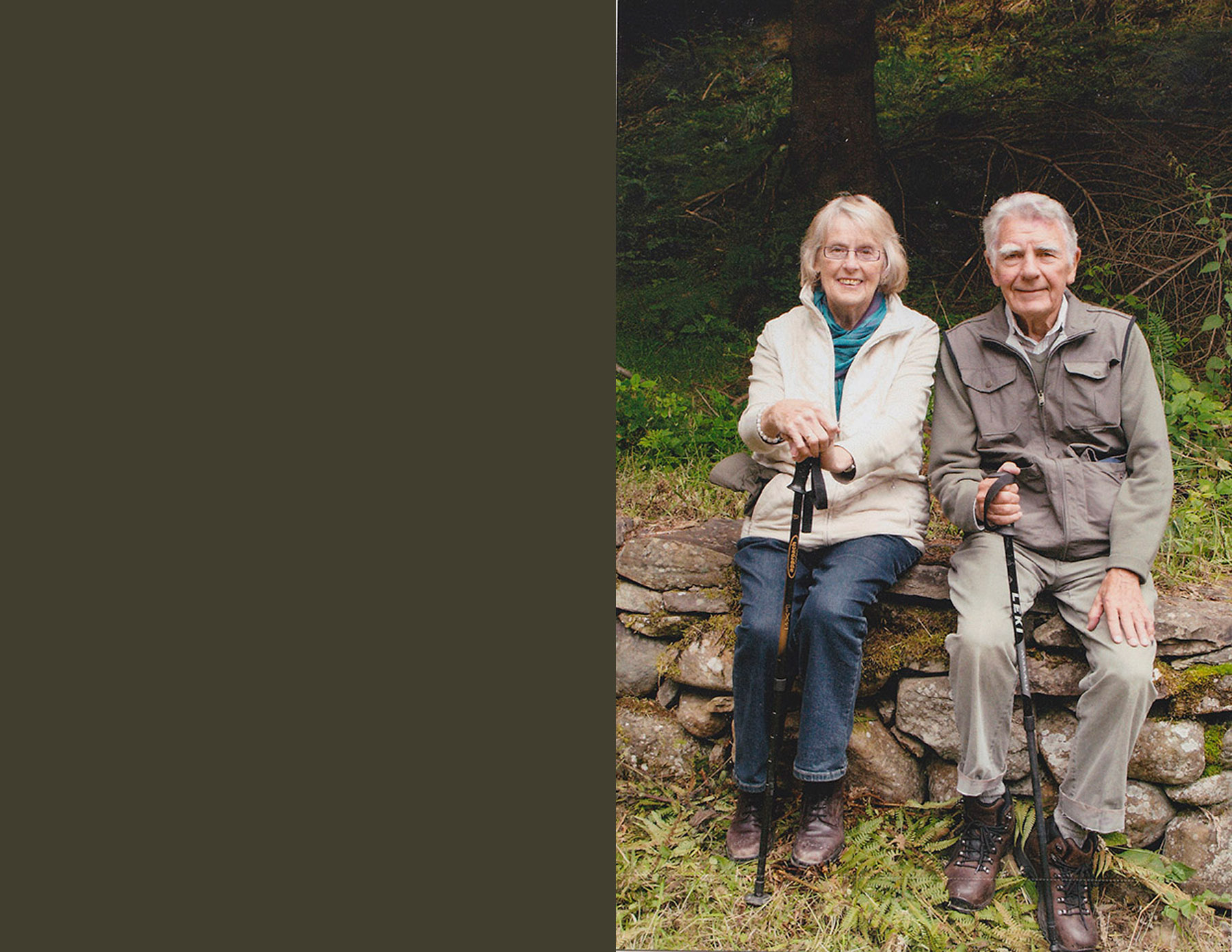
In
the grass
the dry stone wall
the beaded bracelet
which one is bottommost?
the grass

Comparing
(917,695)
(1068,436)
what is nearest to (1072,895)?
(917,695)

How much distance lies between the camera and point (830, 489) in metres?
2.99

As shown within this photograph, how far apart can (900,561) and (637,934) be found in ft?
4.37

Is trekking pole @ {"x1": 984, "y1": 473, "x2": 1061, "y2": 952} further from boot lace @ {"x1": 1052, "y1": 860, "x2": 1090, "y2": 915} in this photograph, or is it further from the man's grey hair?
the man's grey hair

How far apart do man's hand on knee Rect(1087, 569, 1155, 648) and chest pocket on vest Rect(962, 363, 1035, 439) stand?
1.63 ft

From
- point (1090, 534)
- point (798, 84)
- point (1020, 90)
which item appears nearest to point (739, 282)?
point (798, 84)

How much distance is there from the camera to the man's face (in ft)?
9.21

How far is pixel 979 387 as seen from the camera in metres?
2.91

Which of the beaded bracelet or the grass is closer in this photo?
the grass

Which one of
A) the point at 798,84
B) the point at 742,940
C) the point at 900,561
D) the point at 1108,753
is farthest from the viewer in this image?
the point at 798,84

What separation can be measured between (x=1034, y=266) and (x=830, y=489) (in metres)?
0.85

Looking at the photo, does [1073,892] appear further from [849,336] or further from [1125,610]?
[849,336]

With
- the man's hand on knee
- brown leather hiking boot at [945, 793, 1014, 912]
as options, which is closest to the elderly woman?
brown leather hiking boot at [945, 793, 1014, 912]

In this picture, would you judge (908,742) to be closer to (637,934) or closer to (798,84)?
(637,934)
